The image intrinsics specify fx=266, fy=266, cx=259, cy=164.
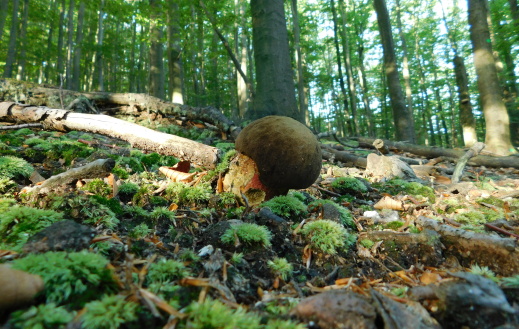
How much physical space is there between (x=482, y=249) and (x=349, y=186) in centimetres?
193

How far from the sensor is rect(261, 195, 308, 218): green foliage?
8.80 ft

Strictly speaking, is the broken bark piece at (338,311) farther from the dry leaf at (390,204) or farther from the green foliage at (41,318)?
the dry leaf at (390,204)

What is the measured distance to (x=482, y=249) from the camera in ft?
6.23

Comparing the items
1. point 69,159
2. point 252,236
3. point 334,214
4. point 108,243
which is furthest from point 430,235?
point 69,159

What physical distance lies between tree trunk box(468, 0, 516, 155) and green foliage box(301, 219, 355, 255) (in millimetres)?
9026

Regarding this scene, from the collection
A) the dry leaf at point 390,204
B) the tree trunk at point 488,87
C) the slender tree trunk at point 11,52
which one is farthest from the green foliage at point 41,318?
the slender tree trunk at point 11,52

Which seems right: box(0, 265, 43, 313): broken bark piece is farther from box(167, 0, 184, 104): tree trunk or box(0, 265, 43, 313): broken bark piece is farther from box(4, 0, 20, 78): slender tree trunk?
box(4, 0, 20, 78): slender tree trunk

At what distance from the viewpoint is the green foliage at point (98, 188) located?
266cm

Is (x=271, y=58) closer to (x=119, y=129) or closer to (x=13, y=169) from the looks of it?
(x=119, y=129)

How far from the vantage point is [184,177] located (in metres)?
3.31

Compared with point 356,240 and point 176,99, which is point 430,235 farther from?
point 176,99

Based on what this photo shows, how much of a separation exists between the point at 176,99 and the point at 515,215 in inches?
403

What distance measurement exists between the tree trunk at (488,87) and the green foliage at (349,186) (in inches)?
293

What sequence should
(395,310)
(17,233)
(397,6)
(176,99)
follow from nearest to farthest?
(395,310) → (17,233) → (176,99) → (397,6)
